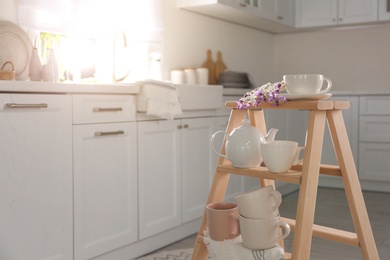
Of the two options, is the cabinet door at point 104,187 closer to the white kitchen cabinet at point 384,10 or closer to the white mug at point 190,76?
the white mug at point 190,76

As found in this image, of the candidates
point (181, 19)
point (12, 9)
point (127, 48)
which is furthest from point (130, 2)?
point (12, 9)

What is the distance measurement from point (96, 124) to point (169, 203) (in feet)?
2.59

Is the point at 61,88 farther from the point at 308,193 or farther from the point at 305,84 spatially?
the point at 308,193

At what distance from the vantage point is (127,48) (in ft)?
11.2

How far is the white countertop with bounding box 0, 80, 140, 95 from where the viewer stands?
206 cm

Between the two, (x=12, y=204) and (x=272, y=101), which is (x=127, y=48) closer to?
(x=12, y=204)

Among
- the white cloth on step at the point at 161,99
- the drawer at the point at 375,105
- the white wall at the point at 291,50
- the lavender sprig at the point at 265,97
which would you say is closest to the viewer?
the lavender sprig at the point at 265,97

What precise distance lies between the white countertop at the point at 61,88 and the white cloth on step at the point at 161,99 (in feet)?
0.23

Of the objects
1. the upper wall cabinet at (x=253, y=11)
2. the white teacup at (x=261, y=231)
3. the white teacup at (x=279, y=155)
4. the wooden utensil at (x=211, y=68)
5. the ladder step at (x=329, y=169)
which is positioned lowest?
the white teacup at (x=261, y=231)

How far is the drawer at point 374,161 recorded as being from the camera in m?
4.50

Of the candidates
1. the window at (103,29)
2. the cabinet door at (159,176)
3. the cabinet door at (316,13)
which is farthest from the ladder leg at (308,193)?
the cabinet door at (316,13)

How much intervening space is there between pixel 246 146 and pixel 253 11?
2763 mm

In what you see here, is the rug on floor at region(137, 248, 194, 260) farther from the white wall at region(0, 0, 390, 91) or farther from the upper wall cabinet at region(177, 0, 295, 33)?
the upper wall cabinet at region(177, 0, 295, 33)

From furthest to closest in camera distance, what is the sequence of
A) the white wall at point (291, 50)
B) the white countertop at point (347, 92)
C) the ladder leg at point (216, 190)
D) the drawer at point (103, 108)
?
the white wall at point (291, 50), the white countertop at point (347, 92), the drawer at point (103, 108), the ladder leg at point (216, 190)
